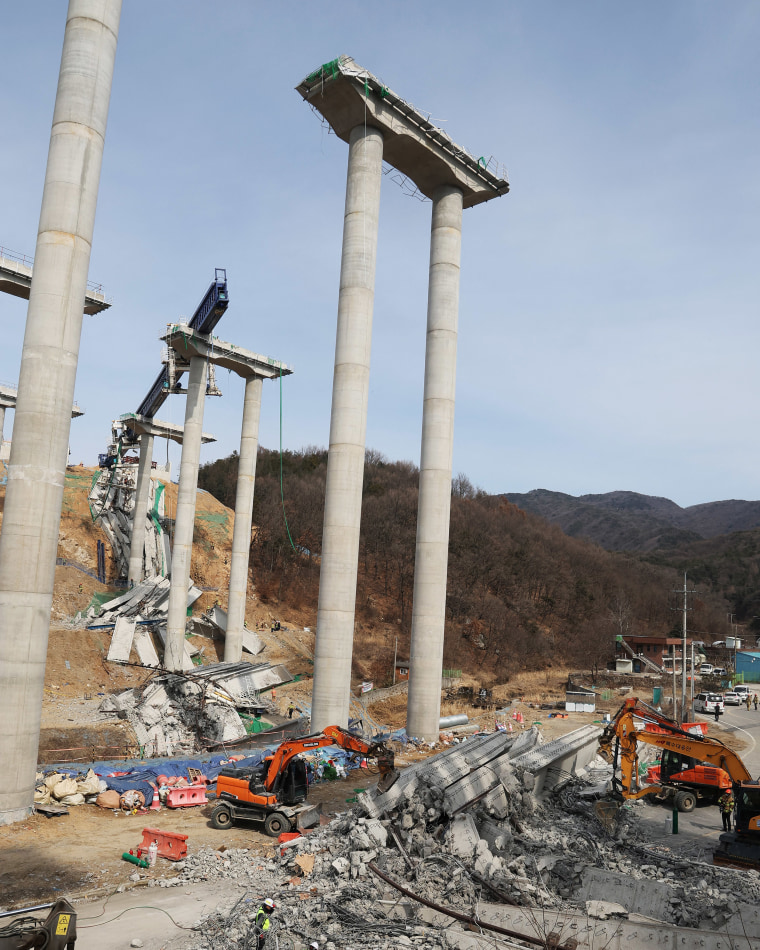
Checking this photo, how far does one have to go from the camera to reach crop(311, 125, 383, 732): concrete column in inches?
835

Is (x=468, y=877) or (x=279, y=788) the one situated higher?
(x=468, y=877)

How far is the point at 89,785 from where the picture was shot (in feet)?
54.9

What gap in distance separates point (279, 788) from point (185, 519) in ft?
81.6

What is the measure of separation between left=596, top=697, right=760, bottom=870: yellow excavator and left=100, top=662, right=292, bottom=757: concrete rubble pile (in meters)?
13.7

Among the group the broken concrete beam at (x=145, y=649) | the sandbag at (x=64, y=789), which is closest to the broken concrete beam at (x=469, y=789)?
the sandbag at (x=64, y=789)

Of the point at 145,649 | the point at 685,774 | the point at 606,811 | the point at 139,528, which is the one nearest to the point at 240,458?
the point at 145,649

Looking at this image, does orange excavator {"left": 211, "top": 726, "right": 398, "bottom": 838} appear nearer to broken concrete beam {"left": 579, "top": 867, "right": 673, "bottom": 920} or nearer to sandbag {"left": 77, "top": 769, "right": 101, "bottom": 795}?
sandbag {"left": 77, "top": 769, "right": 101, "bottom": 795}

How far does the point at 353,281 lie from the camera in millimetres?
22312

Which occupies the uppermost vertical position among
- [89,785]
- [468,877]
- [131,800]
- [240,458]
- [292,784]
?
[240,458]

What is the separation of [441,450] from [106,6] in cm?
1660

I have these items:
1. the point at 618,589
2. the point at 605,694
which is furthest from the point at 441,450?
the point at 618,589

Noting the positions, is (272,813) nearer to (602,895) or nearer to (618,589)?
(602,895)

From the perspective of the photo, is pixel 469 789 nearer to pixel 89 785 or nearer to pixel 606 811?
pixel 606 811

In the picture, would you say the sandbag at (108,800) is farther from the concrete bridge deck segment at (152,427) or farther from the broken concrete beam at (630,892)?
the concrete bridge deck segment at (152,427)
